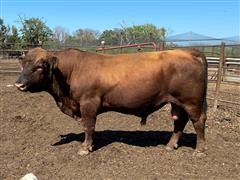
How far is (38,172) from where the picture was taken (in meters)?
5.92

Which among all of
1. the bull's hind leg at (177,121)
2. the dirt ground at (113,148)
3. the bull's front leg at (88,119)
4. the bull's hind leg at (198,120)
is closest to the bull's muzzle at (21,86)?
the bull's front leg at (88,119)

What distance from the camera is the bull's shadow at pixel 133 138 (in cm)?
741

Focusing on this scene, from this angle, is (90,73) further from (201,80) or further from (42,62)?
(201,80)

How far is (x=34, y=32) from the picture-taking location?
35781mm

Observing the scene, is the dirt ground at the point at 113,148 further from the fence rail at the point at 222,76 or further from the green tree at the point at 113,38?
the green tree at the point at 113,38

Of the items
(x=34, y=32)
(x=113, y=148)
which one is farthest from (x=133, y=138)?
(x=34, y=32)

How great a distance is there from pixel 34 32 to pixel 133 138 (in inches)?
1166

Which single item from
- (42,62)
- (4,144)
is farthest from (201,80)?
(4,144)

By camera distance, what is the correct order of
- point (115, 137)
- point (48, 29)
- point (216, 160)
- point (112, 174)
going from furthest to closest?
point (48, 29) < point (115, 137) < point (216, 160) < point (112, 174)

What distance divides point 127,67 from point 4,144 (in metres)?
2.53

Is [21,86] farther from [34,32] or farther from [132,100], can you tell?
[34,32]

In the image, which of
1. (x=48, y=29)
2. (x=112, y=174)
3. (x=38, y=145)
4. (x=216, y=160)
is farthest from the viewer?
(x=48, y=29)

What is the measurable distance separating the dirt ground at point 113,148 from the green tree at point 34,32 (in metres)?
26.1

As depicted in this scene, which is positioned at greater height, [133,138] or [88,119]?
[88,119]
